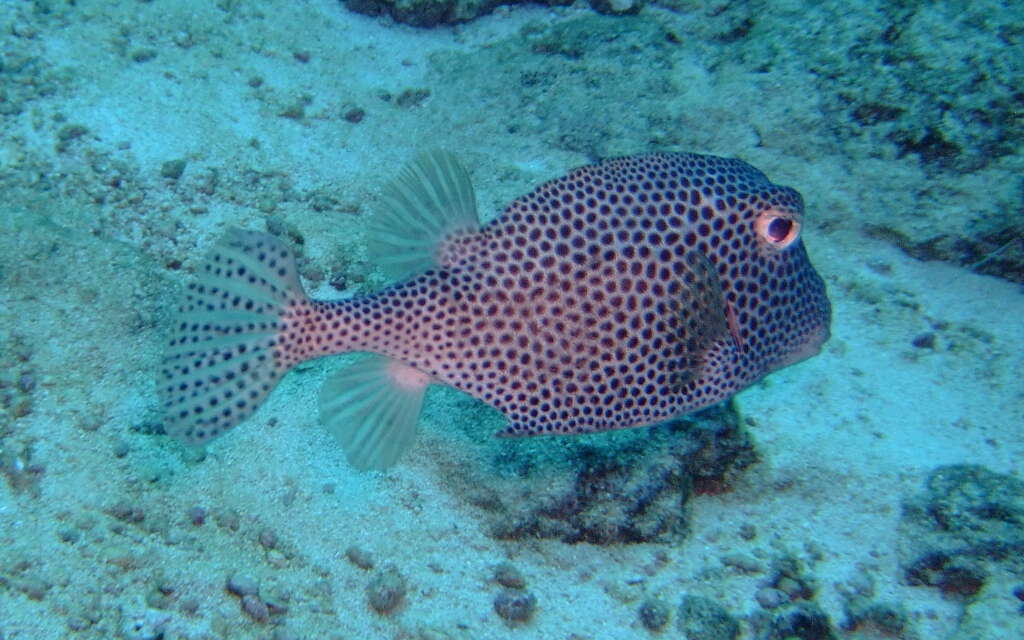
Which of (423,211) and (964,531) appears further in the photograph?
(964,531)

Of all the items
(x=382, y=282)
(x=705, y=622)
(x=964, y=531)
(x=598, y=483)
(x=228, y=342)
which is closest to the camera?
(x=228, y=342)

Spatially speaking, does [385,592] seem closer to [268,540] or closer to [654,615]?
[268,540]

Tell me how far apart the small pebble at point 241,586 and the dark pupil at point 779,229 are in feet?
9.04

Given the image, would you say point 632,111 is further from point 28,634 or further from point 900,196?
point 28,634

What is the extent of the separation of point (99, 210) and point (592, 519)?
413cm

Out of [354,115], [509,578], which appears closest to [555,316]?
[509,578]

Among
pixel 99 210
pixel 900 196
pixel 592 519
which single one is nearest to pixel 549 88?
pixel 900 196

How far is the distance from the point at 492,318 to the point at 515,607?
1.52 meters

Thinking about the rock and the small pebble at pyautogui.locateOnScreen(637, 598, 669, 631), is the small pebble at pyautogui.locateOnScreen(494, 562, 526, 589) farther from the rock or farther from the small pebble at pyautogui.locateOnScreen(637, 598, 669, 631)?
the rock

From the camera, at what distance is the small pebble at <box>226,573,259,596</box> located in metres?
2.86

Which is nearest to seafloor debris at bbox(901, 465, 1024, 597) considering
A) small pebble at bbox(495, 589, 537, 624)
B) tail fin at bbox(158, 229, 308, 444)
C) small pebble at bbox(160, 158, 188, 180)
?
small pebble at bbox(495, 589, 537, 624)

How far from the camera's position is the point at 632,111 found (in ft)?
20.3

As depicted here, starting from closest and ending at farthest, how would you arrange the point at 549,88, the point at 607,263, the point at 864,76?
the point at 607,263
the point at 864,76
the point at 549,88

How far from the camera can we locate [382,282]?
4824 millimetres
